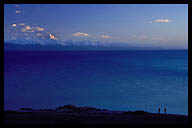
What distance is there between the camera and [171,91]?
773 inches

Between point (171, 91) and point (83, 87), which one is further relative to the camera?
point (83, 87)

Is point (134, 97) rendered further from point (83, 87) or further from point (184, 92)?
point (83, 87)

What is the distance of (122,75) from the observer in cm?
3155

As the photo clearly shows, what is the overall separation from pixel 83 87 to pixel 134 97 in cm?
706

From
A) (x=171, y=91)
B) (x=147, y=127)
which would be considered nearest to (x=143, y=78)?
(x=171, y=91)

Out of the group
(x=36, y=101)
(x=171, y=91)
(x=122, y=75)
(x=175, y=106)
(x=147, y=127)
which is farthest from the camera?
(x=122, y=75)

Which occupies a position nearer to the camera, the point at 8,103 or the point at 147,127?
the point at 147,127

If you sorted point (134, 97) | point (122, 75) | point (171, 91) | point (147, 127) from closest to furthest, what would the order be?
point (147, 127)
point (134, 97)
point (171, 91)
point (122, 75)

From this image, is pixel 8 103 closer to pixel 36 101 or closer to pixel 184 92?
pixel 36 101
